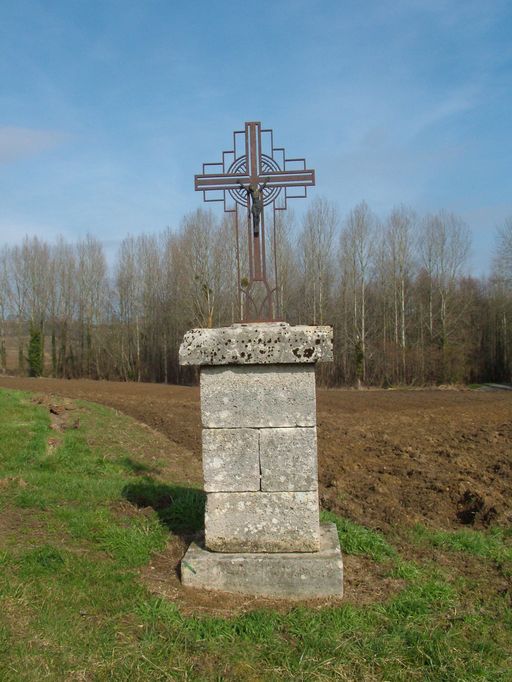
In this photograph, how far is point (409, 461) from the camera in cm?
882

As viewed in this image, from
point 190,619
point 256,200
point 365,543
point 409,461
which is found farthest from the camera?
point 409,461

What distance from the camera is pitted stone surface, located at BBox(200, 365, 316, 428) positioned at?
4.45 m

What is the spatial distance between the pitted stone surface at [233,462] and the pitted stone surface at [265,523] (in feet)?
0.34

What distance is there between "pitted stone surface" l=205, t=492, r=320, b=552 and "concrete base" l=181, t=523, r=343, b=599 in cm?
10

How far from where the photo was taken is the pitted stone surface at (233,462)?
177 inches

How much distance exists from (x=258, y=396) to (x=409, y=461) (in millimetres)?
5127

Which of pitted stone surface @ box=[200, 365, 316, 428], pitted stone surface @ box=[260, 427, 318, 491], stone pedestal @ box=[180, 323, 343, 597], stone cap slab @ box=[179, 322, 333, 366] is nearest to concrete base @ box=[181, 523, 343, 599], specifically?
stone pedestal @ box=[180, 323, 343, 597]

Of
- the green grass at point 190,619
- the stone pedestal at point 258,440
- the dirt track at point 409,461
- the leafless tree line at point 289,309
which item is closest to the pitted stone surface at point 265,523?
the stone pedestal at point 258,440

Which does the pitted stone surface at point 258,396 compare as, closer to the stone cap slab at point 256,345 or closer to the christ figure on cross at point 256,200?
the stone cap slab at point 256,345

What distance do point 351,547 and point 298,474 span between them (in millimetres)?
1038

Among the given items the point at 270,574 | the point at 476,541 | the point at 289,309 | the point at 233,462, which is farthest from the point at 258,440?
the point at 289,309

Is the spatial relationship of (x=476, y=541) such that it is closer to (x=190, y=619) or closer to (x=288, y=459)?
(x=288, y=459)

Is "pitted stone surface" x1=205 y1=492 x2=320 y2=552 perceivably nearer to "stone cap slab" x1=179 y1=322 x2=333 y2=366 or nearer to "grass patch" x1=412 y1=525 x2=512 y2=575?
"stone cap slab" x1=179 y1=322 x2=333 y2=366

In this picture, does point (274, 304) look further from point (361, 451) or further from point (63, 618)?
point (361, 451)
